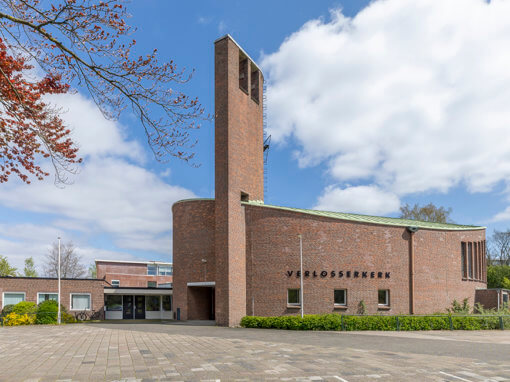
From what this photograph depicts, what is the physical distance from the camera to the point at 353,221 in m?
29.6

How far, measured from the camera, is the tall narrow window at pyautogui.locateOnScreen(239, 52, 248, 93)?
32.6 meters

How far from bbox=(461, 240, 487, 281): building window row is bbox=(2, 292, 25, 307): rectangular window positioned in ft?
109

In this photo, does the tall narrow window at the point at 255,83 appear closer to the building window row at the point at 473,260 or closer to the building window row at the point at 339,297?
the building window row at the point at 339,297

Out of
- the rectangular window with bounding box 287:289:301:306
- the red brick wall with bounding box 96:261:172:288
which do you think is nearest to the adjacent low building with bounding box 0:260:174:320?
the red brick wall with bounding box 96:261:172:288

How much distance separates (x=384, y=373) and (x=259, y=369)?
3010 millimetres

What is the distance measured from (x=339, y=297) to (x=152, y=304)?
1832cm

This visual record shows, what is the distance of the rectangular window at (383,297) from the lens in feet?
97.5

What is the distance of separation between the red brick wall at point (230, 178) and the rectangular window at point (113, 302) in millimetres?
15442

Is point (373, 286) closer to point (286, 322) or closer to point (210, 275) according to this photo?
point (286, 322)

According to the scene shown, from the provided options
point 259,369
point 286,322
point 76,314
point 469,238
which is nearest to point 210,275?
point 286,322

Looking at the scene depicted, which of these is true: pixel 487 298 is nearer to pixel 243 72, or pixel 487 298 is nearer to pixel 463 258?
pixel 463 258

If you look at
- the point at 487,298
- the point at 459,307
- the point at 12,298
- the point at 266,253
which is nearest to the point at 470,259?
the point at 487,298

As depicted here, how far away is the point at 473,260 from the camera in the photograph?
1443 inches

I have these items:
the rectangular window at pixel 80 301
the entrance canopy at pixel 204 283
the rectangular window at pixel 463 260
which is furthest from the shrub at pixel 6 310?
the rectangular window at pixel 463 260
